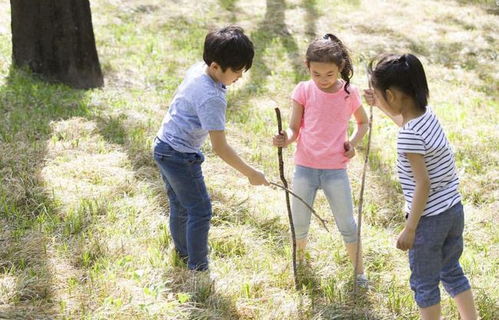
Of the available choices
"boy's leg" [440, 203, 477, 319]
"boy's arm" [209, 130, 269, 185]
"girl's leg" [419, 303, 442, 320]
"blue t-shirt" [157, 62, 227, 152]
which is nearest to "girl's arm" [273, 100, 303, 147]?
"boy's arm" [209, 130, 269, 185]

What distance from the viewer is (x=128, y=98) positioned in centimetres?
673

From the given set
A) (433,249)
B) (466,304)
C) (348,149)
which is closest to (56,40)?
(348,149)

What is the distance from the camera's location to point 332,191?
3.58 meters

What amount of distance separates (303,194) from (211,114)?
2.78 ft

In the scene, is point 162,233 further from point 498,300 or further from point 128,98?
point 128,98

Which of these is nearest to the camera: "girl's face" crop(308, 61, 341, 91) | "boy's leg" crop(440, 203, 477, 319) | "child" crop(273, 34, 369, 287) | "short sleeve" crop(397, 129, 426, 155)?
"short sleeve" crop(397, 129, 426, 155)

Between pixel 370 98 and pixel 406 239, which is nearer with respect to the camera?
pixel 406 239

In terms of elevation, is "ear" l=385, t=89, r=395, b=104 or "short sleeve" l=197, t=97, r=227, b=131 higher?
"ear" l=385, t=89, r=395, b=104

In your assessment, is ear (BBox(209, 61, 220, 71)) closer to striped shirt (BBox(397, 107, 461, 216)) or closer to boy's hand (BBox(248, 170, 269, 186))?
boy's hand (BBox(248, 170, 269, 186))

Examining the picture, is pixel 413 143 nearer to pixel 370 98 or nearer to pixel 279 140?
pixel 370 98

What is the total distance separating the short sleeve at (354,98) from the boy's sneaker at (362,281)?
101 cm

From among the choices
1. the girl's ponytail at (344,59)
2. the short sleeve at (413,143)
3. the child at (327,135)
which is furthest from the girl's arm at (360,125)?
the short sleeve at (413,143)

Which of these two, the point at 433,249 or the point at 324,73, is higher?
the point at 324,73

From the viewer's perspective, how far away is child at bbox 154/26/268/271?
3.14 m
